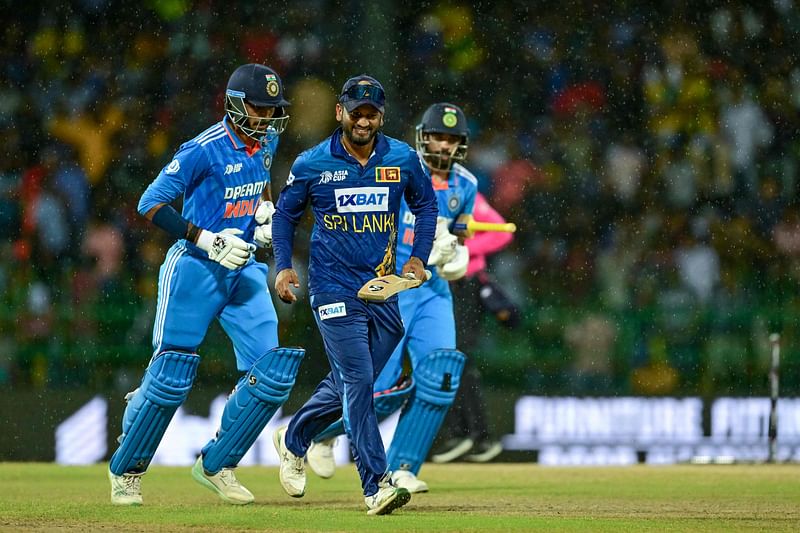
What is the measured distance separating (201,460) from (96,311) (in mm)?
4860

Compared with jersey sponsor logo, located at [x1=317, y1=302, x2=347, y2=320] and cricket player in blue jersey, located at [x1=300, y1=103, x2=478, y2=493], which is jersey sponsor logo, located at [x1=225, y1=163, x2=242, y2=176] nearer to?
jersey sponsor logo, located at [x1=317, y1=302, x2=347, y2=320]

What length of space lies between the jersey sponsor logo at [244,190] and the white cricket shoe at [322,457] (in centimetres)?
174

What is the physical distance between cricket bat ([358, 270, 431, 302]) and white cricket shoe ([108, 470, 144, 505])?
165cm

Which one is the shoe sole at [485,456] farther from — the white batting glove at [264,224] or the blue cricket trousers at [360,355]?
the blue cricket trousers at [360,355]

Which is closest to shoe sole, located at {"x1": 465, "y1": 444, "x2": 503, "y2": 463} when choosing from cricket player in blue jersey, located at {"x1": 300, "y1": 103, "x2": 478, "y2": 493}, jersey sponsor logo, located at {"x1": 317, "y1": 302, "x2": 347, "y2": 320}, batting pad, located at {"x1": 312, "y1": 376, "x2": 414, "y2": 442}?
cricket player in blue jersey, located at {"x1": 300, "y1": 103, "x2": 478, "y2": 493}

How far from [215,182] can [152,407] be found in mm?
1145

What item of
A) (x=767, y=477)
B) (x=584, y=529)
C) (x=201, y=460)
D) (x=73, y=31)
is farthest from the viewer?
(x=73, y=31)

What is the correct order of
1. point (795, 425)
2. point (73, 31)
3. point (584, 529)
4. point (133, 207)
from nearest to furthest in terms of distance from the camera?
point (584, 529)
point (795, 425)
point (133, 207)
point (73, 31)

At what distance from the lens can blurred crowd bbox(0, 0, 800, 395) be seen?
12.4m

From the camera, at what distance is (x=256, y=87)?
7094 millimetres

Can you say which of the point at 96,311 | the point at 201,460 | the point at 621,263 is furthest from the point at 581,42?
the point at 201,460

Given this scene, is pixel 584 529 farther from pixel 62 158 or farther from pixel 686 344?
pixel 62 158

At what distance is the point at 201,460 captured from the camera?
23.8 ft

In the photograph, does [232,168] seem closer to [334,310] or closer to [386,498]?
[334,310]
